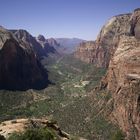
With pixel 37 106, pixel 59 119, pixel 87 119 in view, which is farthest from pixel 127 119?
pixel 37 106

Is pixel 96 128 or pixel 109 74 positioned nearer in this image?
pixel 96 128

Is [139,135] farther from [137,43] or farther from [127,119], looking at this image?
[137,43]

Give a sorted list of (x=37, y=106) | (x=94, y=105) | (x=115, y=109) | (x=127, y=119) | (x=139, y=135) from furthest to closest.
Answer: (x=37, y=106) → (x=94, y=105) → (x=115, y=109) → (x=127, y=119) → (x=139, y=135)

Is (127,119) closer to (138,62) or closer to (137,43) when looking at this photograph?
(138,62)

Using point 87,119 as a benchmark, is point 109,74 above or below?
above

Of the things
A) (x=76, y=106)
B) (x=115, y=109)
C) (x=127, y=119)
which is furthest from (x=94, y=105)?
(x=127, y=119)

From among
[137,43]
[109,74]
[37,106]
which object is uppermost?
[137,43]

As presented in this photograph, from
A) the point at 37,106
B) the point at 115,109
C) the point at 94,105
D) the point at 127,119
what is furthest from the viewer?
the point at 37,106
